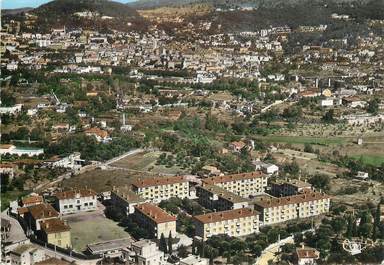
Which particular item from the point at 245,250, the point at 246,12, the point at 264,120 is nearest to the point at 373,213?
the point at 245,250

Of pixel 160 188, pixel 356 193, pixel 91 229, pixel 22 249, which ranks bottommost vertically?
pixel 356 193

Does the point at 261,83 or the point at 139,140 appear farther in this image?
the point at 261,83

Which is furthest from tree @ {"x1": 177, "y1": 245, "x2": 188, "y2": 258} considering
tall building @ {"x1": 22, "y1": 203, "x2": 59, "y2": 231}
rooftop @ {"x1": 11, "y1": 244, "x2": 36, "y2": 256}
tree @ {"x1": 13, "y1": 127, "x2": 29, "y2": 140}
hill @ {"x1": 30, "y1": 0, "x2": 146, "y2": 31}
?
hill @ {"x1": 30, "y1": 0, "x2": 146, "y2": 31}

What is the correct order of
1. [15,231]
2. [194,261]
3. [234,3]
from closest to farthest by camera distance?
1. [194,261]
2. [15,231]
3. [234,3]

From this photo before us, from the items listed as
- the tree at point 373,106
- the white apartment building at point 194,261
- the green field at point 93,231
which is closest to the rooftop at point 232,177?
the green field at point 93,231

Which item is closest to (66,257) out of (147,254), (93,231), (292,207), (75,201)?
(93,231)

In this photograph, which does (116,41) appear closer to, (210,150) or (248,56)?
(248,56)

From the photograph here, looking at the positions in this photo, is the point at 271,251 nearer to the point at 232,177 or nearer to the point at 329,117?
the point at 232,177
